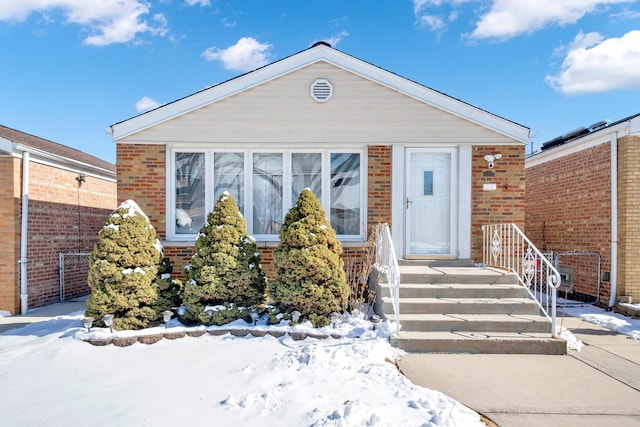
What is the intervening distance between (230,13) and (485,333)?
9.59 m

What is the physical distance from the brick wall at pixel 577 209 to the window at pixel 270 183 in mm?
4916

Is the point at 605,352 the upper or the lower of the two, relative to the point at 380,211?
lower

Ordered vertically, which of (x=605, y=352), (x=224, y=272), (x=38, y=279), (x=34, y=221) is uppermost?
(x=34, y=221)

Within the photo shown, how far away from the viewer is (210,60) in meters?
12.0

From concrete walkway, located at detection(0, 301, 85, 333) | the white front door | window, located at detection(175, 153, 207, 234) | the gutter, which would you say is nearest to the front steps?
the white front door

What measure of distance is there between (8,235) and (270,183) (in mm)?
4945

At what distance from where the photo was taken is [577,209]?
26.5 ft

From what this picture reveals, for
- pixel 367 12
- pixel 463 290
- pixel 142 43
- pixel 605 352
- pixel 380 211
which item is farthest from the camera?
pixel 142 43

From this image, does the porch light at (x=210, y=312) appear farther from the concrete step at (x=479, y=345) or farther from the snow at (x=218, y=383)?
the concrete step at (x=479, y=345)

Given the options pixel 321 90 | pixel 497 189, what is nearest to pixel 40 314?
pixel 321 90

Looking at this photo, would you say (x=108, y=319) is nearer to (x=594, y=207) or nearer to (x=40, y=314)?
(x=40, y=314)

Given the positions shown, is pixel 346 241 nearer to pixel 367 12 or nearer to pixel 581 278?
pixel 581 278

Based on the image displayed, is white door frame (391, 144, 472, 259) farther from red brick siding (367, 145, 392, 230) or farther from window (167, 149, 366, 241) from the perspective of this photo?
window (167, 149, 366, 241)

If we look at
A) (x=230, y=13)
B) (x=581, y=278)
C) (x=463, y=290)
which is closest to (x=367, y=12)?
(x=230, y=13)
